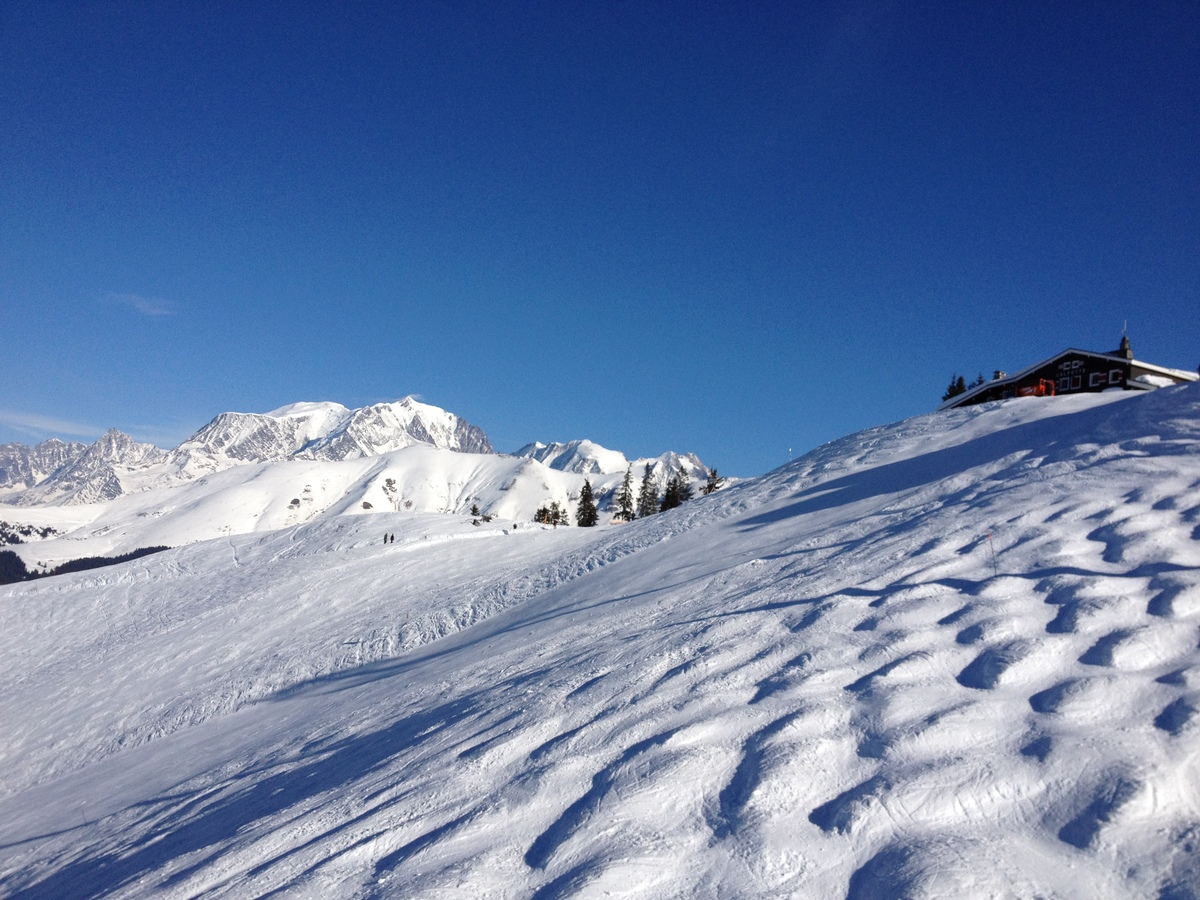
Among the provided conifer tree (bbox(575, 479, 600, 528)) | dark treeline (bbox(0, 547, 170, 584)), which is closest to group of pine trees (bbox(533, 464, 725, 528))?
conifer tree (bbox(575, 479, 600, 528))

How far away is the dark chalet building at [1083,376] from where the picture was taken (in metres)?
38.3

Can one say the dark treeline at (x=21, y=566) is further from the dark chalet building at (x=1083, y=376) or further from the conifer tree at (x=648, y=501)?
the dark chalet building at (x=1083, y=376)

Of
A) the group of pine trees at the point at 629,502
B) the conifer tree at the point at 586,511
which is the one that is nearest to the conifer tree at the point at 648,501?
the group of pine trees at the point at 629,502

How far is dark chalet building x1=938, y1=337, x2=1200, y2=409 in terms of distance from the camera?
126 feet

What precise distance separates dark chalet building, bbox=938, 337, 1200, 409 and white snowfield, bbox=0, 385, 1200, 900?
86.1 feet

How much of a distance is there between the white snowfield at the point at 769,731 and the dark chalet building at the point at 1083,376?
2624cm

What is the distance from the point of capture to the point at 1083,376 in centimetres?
4150

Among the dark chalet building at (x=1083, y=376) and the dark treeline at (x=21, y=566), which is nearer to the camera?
the dark chalet building at (x=1083, y=376)

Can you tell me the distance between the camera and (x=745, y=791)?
5473 millimetres

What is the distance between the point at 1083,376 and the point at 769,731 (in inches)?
1743

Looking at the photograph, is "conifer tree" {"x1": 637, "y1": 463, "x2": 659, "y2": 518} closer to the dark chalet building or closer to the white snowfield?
the dark chalet building

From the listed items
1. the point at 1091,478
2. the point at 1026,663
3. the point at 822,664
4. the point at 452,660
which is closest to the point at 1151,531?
the point at 1091,478

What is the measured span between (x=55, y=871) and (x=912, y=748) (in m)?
11.5

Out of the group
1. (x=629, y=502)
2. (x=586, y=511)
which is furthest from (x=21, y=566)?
(x=629, y=502)
